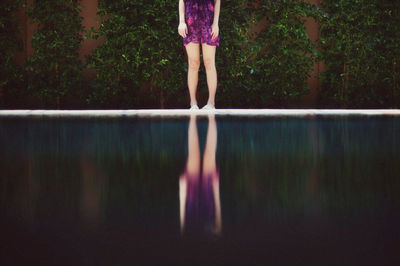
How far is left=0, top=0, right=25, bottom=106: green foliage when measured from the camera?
4.24 metres

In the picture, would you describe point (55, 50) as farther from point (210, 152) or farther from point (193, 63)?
point (210, 152)

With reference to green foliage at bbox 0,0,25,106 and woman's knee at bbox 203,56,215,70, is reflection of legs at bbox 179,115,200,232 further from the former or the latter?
green foliage at bbox 0,0,25,106

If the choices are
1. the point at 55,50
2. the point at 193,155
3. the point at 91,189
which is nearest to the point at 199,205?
the point at 91,189

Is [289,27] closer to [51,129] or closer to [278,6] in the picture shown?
[278,6]

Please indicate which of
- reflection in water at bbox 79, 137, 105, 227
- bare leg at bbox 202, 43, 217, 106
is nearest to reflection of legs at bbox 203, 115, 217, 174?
reflection in water at bbox 79, 137, 105, 227

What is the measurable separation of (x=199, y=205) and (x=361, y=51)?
407 centimetres

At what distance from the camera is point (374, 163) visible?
124 cm

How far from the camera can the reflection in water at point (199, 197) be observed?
63 centimetres

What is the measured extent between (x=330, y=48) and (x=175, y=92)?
166 cm

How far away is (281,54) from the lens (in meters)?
4.31

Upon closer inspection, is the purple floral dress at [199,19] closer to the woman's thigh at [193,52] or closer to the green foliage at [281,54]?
the woman's thigh at [193,52]

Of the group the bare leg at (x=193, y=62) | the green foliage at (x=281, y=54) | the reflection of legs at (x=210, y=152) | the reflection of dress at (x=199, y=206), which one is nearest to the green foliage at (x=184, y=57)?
the green foliage at (x=281, y=54)

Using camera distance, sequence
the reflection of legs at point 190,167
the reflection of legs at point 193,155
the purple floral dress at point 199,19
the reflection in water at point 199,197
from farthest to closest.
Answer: the purple floral dress at point 199,19 → the reflection of legs at point 193,155 → the reflection of legs at point 190,167 → the reflection in water at point 199,197

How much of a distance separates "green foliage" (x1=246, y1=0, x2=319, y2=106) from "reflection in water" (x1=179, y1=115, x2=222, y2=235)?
10.1 feet
